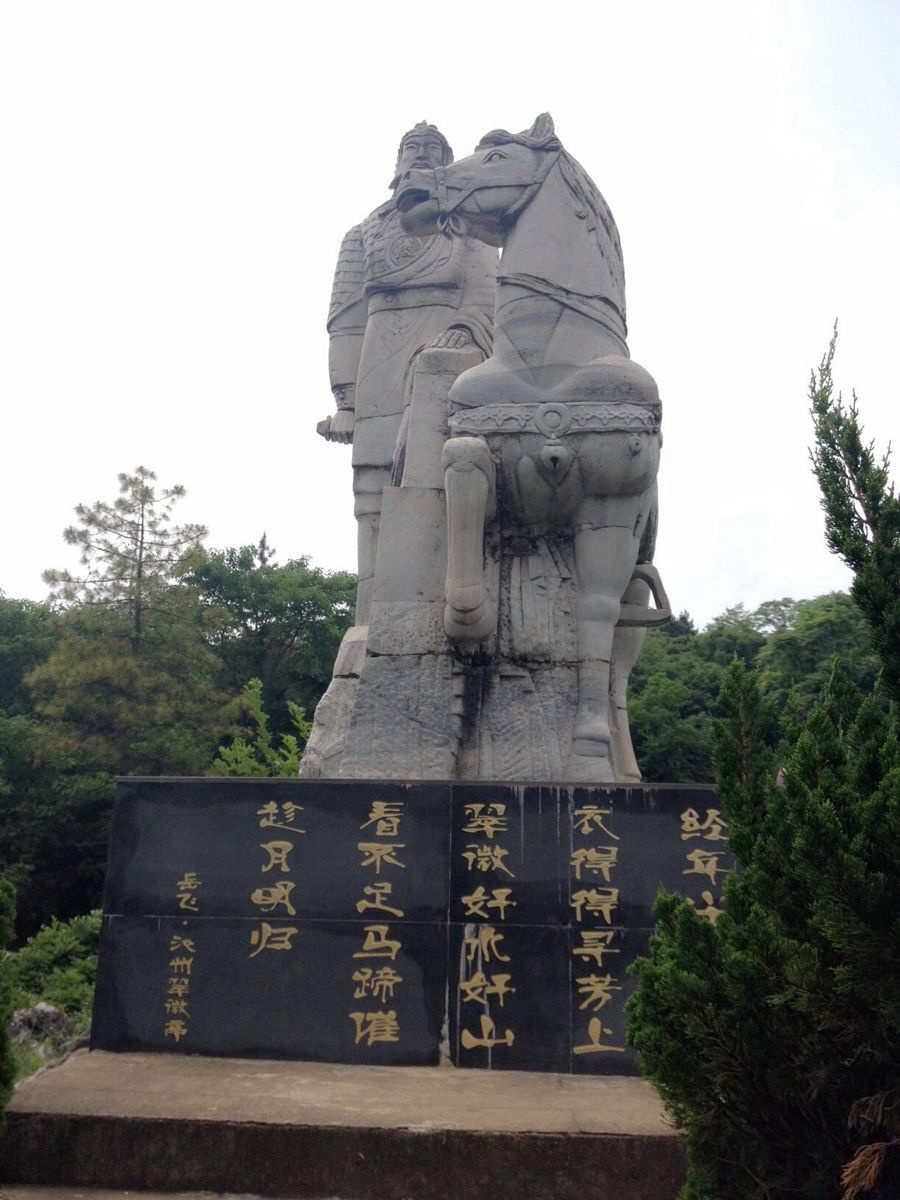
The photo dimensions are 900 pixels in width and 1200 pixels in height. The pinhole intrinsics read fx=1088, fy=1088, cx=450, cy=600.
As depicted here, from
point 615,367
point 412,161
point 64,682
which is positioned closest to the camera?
point 615,367

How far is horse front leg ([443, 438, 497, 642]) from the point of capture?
447cm

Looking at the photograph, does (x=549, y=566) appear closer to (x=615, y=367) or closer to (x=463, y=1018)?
(x=615, y=367)

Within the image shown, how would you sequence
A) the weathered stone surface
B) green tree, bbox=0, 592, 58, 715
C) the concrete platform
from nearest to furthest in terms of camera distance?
1. the concrete platform
2. the weathered stone surface
3. green tree, bbox=0, 592, 58, 715

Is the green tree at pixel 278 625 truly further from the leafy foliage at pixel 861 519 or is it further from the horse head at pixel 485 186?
the leafy foliage at pixel 861 519

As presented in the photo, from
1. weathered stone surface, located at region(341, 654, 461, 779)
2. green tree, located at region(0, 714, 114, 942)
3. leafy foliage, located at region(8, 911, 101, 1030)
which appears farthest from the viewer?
green tree, located at region(0, 714, 114, 942)

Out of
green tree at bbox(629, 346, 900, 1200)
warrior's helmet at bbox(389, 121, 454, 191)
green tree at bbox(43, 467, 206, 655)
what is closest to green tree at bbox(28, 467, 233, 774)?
green tree at bbox(43, 467, 206, 655)

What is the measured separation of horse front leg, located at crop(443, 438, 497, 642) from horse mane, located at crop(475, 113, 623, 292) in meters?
1.22

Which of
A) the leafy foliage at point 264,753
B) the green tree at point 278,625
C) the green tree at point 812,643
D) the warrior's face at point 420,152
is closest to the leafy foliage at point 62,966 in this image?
the leafy foliage at point 264,753

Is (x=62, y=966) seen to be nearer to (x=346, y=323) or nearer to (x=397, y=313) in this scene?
(x=346, y=323)

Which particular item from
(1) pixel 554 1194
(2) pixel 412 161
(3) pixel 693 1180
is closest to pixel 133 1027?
(1) pixel 554 1194

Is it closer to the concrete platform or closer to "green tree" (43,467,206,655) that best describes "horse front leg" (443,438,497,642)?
the concrete platform

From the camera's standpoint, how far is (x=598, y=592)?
4590mm

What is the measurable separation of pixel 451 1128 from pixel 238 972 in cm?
115

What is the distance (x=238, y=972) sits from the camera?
371 cm
